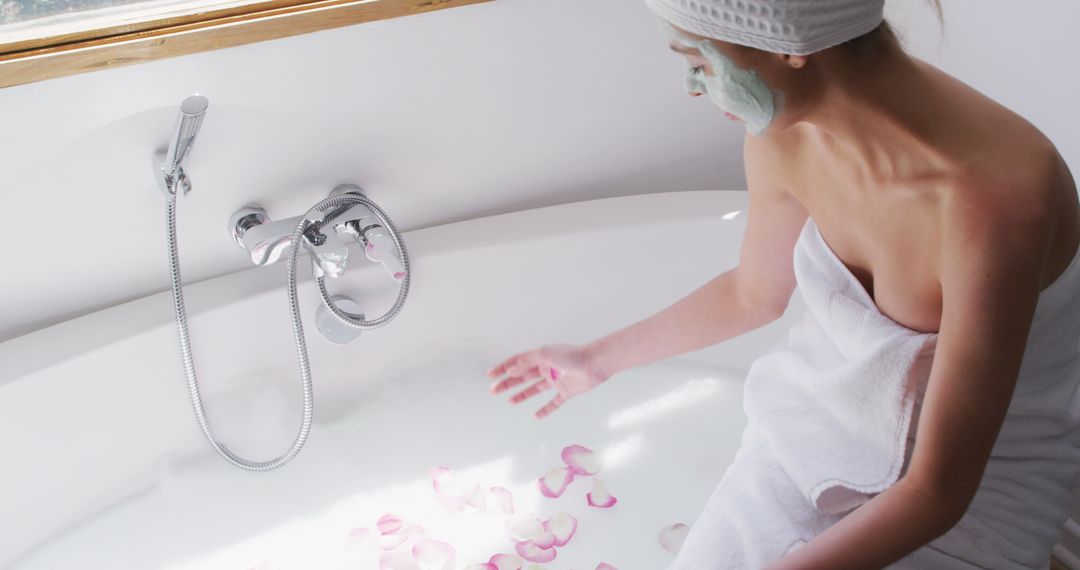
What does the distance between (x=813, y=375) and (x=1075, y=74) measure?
801mm

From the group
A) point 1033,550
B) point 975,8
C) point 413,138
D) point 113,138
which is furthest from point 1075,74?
point 113,138

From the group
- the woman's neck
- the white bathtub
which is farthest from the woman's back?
the white bathtub

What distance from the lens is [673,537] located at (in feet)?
5.42

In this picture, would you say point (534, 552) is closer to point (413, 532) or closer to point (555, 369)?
point (413, 532)

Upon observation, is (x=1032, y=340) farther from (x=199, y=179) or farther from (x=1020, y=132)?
(x=199, y=179)

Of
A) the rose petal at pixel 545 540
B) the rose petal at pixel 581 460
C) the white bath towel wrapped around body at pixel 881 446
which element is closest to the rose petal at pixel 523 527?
the rose petal at pixel 545 540

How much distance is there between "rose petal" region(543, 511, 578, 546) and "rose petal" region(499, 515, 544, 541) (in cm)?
1

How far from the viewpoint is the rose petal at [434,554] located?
1.62 meters

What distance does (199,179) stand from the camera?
158 cm

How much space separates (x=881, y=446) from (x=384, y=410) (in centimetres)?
106

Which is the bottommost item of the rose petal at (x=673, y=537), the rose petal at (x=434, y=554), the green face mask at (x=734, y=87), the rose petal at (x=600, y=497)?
the rose petal at (x=673, y=537)

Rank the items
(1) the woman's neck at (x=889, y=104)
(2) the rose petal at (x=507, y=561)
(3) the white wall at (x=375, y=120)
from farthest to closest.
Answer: (2) the rose petal at (x=507, y=561), (3) the white wall at (x=375, y=120), (1) the woman's neck at (x=889, y=104)

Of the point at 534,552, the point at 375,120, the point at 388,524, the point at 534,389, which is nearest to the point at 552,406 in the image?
the point at 534,389

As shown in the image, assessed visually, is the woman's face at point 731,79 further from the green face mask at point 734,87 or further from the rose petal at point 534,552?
the rose petal at point 534,552
